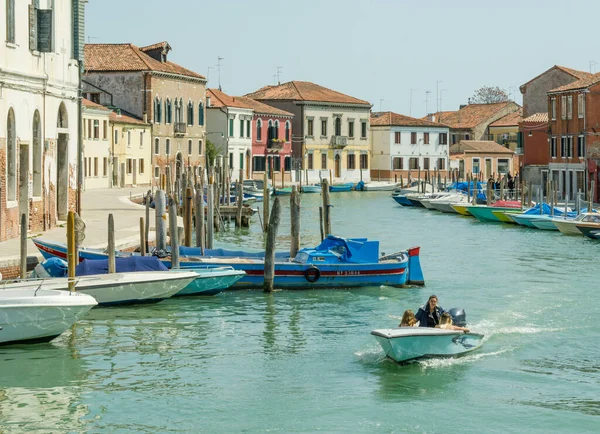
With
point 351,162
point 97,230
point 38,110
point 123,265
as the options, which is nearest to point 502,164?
point 351,162

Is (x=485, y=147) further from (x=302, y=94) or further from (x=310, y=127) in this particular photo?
(x=302, y=94)

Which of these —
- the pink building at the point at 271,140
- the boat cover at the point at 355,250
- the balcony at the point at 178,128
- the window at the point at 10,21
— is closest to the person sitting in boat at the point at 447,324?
the boat cover at the point at 355,250

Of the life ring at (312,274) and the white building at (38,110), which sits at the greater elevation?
the white building at (38,110)

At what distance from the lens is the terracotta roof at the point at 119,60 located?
61.2m

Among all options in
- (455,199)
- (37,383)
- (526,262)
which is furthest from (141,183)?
(37,383)

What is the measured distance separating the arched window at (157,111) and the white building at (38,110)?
32219 mm

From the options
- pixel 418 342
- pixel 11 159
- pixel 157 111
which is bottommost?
pixel 418 342

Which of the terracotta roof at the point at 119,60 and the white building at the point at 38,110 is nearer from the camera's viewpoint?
the white building at the point at 38,110

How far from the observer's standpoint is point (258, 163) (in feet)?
253

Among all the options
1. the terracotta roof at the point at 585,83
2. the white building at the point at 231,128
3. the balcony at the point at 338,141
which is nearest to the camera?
the terracotta roof at the point at 585,83

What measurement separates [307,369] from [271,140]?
6168 cm

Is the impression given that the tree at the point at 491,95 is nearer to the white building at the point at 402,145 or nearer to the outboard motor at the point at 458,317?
the white building at the point at 402,145

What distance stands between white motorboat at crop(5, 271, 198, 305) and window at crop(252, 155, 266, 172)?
2179 inches

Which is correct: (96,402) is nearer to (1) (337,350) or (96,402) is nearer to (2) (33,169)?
(1) (337,350)
